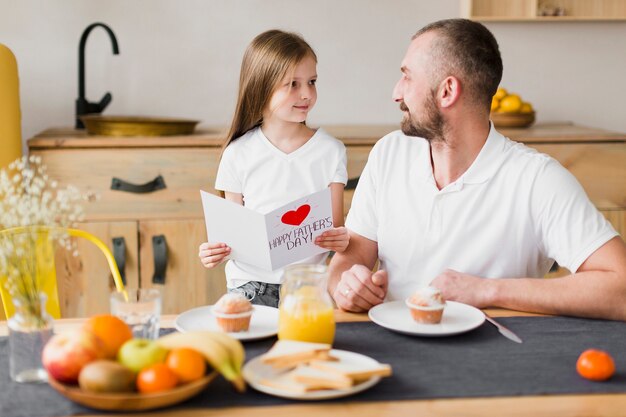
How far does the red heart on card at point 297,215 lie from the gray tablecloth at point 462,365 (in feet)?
1.23

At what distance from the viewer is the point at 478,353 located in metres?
1.38

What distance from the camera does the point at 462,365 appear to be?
133cm

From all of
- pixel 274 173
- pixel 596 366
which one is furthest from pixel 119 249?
pixel 596 366

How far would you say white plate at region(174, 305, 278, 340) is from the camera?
4.72 ft

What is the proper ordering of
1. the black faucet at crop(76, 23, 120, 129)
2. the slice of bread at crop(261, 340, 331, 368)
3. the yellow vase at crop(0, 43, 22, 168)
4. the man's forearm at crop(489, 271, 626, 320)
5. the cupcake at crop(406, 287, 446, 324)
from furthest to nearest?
the black faucet at crop(76, 23, 120, 129) < the yellow vase at crop(0, 43, 22, 168) < the man's forearm at crop(489, 271, 626, 320) < the cupcake at crop(406, 287, 446, 324) < the slice of bread at crop(261, 340, 331, 368)

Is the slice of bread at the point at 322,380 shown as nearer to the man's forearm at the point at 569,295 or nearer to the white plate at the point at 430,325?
the white plate at the point at 430,325

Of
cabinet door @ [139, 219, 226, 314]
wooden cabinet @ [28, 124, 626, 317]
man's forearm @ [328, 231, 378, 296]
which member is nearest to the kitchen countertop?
wooden cabinet @ [28, 124, 626, 317]

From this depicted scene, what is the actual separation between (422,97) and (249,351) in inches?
33.1

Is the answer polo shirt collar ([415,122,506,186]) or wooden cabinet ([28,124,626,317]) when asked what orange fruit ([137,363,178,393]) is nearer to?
polo shirt collar ([415,122,506,186])

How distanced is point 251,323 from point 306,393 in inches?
14.4

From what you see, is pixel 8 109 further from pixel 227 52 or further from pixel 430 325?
pixel 430 325

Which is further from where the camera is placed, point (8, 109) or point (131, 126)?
point (131, 126)

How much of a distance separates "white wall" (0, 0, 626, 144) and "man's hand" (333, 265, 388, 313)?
203 centimetres

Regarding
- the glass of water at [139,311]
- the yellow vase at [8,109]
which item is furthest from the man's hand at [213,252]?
the yellow vase at [8,109]
